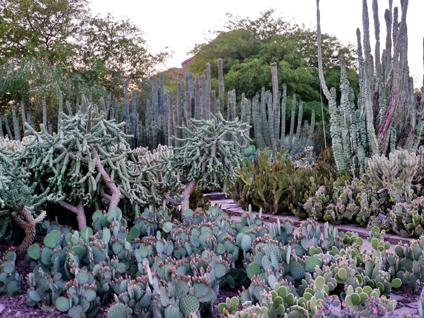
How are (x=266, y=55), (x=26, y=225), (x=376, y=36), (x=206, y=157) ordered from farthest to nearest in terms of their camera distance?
(x=266, y=55), (x=376, y=36), (x=206, y=157), (x=26, y=225)

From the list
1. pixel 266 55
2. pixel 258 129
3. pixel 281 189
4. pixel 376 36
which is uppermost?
pixel 266 55

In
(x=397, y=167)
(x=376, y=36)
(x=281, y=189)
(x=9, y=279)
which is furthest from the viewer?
(x=376, y=36)

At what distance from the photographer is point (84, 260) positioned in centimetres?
207

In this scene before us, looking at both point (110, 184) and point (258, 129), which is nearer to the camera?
point (110, 184)

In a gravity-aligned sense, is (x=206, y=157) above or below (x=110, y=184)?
above

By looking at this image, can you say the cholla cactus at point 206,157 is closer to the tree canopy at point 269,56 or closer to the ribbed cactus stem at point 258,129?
the ribbed cactus stem at point 258,129

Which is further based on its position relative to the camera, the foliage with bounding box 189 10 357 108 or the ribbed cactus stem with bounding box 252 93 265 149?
the foliage with bounding box 189 10 357 108

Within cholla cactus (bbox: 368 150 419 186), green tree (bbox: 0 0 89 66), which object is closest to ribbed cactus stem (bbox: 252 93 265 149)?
cholla cactus (bbox: 368 150 419 186)

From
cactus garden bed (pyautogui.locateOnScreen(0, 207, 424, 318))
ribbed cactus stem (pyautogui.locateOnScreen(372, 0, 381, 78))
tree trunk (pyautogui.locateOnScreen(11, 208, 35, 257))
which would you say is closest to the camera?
cactus garden bed (pyautogui.locateOnScreen(0, 207, 424, 318))

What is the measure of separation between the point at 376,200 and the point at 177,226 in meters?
2.74

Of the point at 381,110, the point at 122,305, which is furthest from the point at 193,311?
the point at 381,110

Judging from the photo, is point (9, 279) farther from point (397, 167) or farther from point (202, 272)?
point (397, 167)

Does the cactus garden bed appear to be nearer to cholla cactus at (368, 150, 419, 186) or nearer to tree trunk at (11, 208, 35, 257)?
tree trunk at (11, 208, 35, 257)

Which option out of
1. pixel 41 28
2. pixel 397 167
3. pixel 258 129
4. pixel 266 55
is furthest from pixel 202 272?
pixel 41 28
